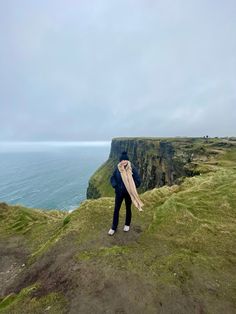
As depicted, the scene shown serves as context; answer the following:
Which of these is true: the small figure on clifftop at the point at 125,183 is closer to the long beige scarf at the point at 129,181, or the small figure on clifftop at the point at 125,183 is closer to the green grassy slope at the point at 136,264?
the long beige scarf at the point at 129,181

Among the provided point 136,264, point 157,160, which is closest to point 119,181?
point 136,264

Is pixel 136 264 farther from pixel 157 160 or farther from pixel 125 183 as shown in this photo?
pixel 157 160

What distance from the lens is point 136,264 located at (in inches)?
307

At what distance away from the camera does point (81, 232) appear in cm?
1051

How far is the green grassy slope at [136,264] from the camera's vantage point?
621cm

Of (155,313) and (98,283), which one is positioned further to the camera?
(98,283)

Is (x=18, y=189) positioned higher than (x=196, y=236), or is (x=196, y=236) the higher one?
(x=196, y=236)

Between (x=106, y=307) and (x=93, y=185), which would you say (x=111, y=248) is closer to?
(x=106, y=307)

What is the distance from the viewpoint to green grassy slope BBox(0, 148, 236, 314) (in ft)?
20.4

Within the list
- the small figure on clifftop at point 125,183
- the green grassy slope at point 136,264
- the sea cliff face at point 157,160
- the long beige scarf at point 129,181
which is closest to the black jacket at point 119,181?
the small figure on clifftop at point 125,183

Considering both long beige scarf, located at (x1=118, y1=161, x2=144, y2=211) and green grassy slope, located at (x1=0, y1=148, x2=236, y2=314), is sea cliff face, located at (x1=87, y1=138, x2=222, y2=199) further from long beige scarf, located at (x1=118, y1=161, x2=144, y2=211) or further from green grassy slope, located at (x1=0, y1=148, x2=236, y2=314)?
long beige scarf, located at (x1=118, y1=161, x2=144, y2=211)

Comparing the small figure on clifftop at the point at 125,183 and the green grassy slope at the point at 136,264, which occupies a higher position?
the small figure on clifftop at the point at 125,183

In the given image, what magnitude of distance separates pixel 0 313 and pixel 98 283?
9.10ft

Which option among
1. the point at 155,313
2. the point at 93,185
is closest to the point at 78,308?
the point at 155,313
